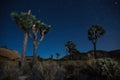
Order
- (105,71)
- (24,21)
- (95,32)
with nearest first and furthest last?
(105,71), (24,21), (95,32)

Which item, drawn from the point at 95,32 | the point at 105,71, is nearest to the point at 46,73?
the point at 105,71

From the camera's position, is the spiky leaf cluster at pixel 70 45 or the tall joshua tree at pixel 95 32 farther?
the spiky leaf cluster at pixel 70 45

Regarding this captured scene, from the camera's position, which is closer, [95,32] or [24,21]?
[24,21]

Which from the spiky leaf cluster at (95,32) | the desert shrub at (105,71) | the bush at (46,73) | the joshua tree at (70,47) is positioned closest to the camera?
the bush at (46,73)

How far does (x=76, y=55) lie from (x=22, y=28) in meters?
28.4

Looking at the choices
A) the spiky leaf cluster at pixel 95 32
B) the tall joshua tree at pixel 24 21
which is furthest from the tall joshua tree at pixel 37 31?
the spiky leaf cluster at pixel 95 32

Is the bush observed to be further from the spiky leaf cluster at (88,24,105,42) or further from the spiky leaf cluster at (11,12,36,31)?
the spiky leaf cluster at (88,24,105,42)

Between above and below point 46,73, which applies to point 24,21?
above

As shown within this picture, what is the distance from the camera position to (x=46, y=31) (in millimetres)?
28922

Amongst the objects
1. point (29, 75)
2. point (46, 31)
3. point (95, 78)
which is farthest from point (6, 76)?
point (46, 31)

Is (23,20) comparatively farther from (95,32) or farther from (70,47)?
(70,47)

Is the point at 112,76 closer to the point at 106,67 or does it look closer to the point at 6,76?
the point at 106,67

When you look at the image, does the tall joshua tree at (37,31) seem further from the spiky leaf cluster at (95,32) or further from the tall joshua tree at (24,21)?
the spiky leaf cluster at (95,32)

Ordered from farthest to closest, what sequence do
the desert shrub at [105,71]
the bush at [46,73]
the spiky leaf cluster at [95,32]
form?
the spiky leaf cluster at [95,32]
the desert shrub at [105,71]
the bush at [46,73]
